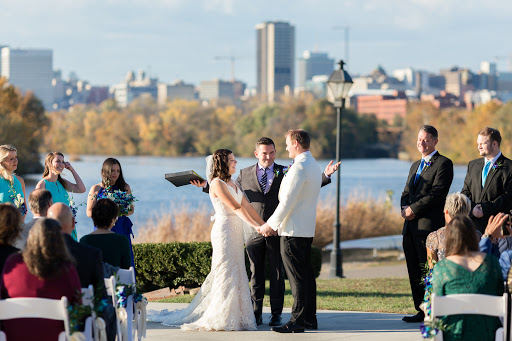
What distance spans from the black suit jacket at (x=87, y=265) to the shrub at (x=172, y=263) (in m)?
5.93

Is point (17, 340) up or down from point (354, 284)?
up

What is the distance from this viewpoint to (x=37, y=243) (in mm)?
4832

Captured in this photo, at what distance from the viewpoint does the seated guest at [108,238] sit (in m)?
6.21

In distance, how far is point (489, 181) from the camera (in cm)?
793

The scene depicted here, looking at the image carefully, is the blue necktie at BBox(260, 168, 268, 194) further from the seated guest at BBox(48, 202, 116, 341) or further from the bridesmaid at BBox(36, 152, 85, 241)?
the seated guest at BBox(48, 202, 116, 341)

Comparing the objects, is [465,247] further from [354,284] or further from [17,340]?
[354,284]

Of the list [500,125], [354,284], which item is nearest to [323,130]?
[500,125]

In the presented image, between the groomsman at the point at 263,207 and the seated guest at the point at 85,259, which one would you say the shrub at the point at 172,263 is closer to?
the groomsman at the point at 263,207

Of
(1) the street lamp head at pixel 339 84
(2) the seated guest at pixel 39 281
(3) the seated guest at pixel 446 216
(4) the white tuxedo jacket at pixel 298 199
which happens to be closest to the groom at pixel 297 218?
(4) the white tuxedo jacket at pixel 298 199

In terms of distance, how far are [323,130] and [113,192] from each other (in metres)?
65.9

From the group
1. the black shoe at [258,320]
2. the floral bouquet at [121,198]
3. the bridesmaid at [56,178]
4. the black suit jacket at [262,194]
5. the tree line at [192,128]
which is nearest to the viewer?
the black shoe at [258,320]

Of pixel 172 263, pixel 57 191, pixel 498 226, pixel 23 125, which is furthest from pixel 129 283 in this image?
pixel 23 125

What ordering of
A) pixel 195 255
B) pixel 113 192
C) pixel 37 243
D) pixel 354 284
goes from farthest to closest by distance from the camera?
pixel 354 284, pixel 195 255, pixel 113 192, pixel 37 243

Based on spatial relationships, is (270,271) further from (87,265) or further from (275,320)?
(87,265)
